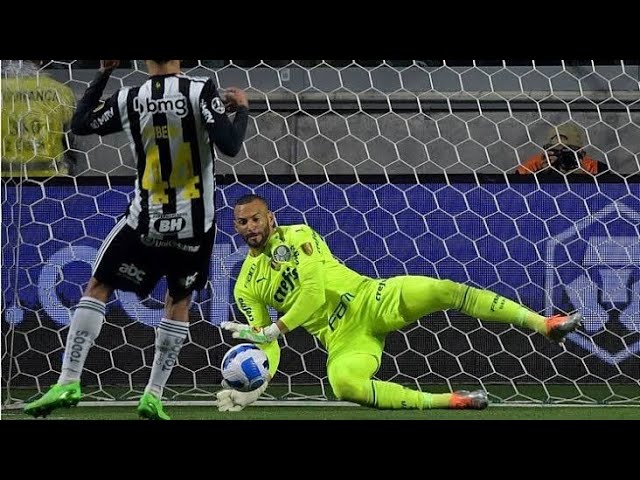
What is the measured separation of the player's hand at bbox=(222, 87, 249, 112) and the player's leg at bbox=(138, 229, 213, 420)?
0.47 metres

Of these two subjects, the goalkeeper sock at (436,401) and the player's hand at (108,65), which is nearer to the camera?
the player's hand at (108,65)

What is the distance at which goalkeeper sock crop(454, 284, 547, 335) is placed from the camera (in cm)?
479

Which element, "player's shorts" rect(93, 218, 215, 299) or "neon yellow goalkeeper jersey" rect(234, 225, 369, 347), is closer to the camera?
"player's shorts" rect(93, 218, 215, 299)

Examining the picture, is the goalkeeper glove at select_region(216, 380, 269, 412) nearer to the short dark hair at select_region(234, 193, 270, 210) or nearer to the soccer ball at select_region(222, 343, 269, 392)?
the soccer ball at select_region(222, 343, 269, 392)

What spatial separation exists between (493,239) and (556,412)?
0.99 m

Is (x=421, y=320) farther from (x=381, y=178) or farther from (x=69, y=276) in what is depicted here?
(x=69, y=276)

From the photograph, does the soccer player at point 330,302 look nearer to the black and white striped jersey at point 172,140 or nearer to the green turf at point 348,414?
the green turf at point 348,414

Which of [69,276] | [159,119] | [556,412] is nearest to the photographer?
[159,119]

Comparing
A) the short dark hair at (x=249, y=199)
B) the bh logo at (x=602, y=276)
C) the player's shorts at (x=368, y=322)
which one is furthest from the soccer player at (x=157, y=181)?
the bh logo at (x=602, y=276)

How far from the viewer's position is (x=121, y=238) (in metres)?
4.28

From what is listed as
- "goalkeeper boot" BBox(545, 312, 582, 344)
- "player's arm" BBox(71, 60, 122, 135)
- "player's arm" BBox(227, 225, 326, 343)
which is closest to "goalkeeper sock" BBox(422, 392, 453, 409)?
"goalkeeper boot" BBox(545, 312, 582, 344)

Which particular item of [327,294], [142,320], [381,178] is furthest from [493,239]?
[142,320]

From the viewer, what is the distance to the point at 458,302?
16.0ft

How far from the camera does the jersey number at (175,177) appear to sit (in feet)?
14.0
